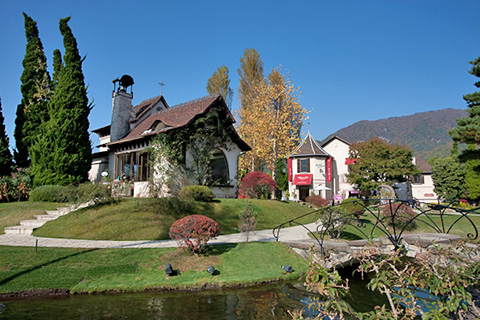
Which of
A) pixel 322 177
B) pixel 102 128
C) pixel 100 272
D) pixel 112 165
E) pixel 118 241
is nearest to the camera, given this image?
pixel 100 272

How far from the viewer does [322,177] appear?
37000mm

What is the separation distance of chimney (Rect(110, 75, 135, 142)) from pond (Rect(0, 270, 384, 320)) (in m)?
18.4

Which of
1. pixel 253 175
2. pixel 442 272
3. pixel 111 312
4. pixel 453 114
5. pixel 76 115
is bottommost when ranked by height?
pixel 111 312

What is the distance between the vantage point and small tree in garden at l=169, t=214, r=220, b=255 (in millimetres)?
8969

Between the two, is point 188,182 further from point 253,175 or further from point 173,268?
point 173,268

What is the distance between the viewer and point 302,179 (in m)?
37.1

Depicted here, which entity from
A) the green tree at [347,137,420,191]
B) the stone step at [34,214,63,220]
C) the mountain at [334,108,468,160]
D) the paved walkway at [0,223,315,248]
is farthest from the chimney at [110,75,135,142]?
the mountain at [334,108,468,160]

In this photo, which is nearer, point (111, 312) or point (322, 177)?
point (111, 312)

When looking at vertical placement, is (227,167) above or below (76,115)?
below

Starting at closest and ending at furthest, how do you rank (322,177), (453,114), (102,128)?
(102,128)
(322,177)
(453,114)

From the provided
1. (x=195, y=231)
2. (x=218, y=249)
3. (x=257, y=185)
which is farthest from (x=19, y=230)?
(x=257, y=185)

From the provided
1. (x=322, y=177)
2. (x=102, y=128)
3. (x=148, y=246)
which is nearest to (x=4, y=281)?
(x=148, y=246)

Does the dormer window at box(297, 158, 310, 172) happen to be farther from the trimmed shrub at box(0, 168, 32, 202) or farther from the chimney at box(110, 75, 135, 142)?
the trimmed shrub at box(0, 168, 32, 202)

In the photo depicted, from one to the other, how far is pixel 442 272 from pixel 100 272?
25.7 feet
